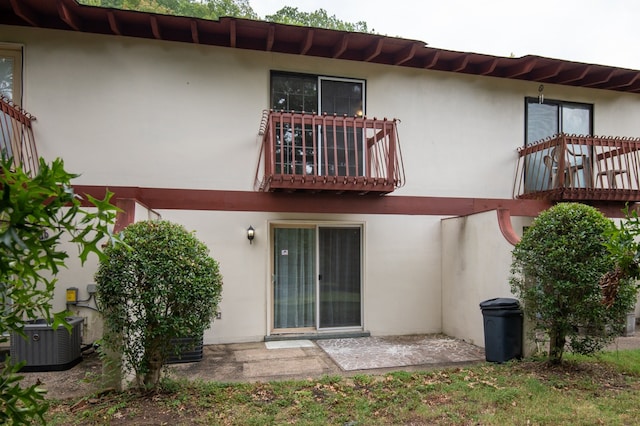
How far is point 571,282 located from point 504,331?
1.19 metres

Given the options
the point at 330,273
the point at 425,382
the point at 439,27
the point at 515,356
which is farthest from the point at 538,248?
the point at 439,27

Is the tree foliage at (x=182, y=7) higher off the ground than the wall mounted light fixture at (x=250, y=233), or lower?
higher

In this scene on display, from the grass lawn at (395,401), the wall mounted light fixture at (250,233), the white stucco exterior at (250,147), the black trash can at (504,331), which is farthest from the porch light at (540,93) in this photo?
the wall mounted light fixture at (250,233)

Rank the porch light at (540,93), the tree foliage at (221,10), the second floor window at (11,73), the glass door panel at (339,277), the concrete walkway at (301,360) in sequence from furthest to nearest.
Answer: the tree foliage at (221,10)
the porch light at (540,93)
the glass door panel at (339,277)
the second floor window at (11,73)
the concrete walkway at (301,360)

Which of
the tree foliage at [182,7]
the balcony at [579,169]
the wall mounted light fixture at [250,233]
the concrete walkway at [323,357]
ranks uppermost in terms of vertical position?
the tree foliage at [182,7]

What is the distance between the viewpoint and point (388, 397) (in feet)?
14.5

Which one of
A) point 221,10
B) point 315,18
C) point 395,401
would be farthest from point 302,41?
point 315,18

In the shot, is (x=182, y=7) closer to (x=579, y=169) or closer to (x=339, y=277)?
(x=339, y=277)

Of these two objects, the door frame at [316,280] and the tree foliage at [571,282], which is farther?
the door frame at [316,280]

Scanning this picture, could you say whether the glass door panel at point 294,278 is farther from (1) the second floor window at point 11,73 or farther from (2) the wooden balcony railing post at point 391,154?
(1) the second floor window at point 11,73

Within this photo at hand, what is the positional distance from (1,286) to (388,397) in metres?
3.88

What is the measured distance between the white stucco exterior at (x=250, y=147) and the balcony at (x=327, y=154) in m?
0.70

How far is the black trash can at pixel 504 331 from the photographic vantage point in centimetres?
571

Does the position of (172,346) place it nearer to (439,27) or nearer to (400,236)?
(400,236)
